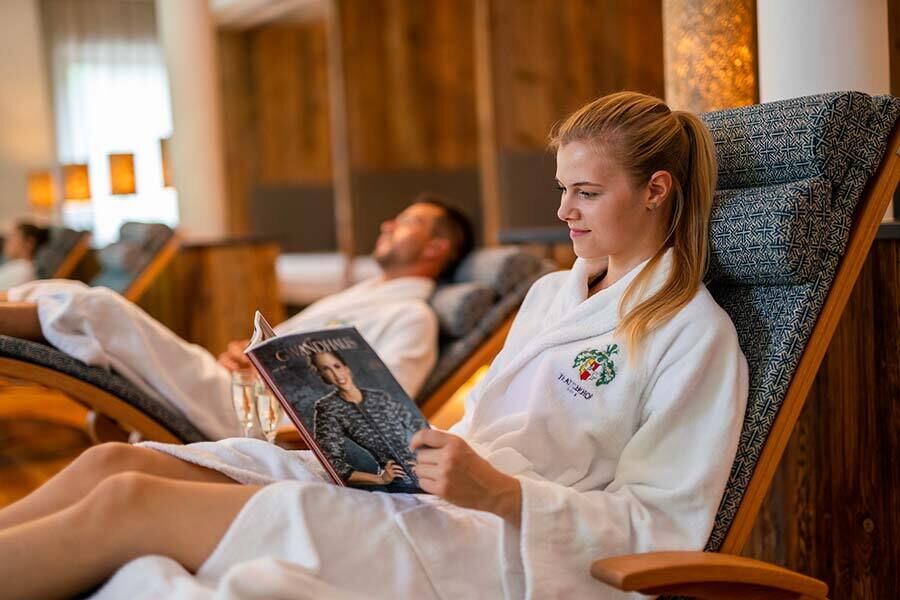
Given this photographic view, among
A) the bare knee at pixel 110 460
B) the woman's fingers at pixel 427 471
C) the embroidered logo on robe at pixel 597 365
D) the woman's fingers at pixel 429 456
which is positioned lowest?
the bare knee at pixel 110 460

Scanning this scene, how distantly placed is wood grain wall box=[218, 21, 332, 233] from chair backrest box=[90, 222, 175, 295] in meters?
3.64

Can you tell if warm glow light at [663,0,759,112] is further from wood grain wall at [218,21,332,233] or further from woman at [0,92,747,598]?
wood grain wall at [218,21,332,233]

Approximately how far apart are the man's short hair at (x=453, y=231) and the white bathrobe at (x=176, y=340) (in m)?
0.16

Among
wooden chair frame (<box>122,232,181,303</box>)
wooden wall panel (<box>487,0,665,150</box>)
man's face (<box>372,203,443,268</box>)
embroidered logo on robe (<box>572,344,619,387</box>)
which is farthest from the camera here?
wooden wall panel (<box>487,0,665,150</box>)

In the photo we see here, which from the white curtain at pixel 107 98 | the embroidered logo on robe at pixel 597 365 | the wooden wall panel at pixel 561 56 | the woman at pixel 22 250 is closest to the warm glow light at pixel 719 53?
the embroidered logo on robe at pixel 597 365

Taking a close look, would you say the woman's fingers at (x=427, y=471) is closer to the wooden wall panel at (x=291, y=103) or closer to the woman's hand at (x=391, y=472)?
the woman's hand at (x=391, y=472)

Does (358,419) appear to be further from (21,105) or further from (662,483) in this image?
(21,105)

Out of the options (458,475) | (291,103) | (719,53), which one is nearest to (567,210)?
(458,475)

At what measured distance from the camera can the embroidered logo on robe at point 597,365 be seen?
1.78 m

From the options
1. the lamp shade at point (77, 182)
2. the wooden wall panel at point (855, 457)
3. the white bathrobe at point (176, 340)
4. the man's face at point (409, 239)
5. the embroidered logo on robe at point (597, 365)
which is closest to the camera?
the embroidered logo on robe at point (597, 365)

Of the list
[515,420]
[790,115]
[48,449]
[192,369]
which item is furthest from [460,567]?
[48,449]

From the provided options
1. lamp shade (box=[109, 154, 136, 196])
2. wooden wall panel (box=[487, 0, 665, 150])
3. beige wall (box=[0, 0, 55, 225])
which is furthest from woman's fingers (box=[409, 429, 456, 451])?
beige wall (box=[0, 0, 55, 225])

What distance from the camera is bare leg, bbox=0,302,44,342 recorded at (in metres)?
2.91

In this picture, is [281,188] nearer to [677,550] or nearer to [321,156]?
[321,156]
